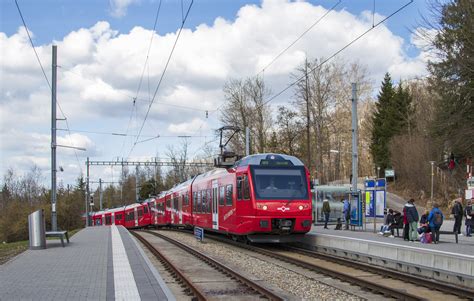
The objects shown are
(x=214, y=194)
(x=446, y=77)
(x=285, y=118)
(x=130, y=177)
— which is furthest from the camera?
(x=130, y=177)

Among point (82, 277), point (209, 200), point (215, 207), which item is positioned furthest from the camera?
point (209, 200)

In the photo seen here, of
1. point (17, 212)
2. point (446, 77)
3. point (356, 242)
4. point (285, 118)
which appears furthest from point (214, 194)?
point (17, 212)

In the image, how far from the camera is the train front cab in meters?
18.1

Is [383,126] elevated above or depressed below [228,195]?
above

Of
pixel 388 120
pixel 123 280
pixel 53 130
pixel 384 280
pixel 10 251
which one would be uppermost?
pixel 388 120

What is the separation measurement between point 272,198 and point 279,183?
2.11 ft

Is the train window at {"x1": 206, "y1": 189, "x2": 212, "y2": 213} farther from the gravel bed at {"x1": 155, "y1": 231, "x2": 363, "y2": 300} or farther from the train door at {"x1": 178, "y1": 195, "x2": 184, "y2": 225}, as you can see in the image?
the train door at {"x1": 178, "y1": 195, "x2": 184, "y2": 225}

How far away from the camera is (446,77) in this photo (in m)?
33.0

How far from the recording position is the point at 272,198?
59.9 ft

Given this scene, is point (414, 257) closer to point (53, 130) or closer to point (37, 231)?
point (37, 231)

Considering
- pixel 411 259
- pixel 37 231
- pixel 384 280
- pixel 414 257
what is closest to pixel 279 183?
pixel 411 259

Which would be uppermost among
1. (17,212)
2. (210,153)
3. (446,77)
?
(446,77)

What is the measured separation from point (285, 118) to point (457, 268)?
134 feet

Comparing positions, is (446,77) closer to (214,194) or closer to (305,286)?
(214,194)
